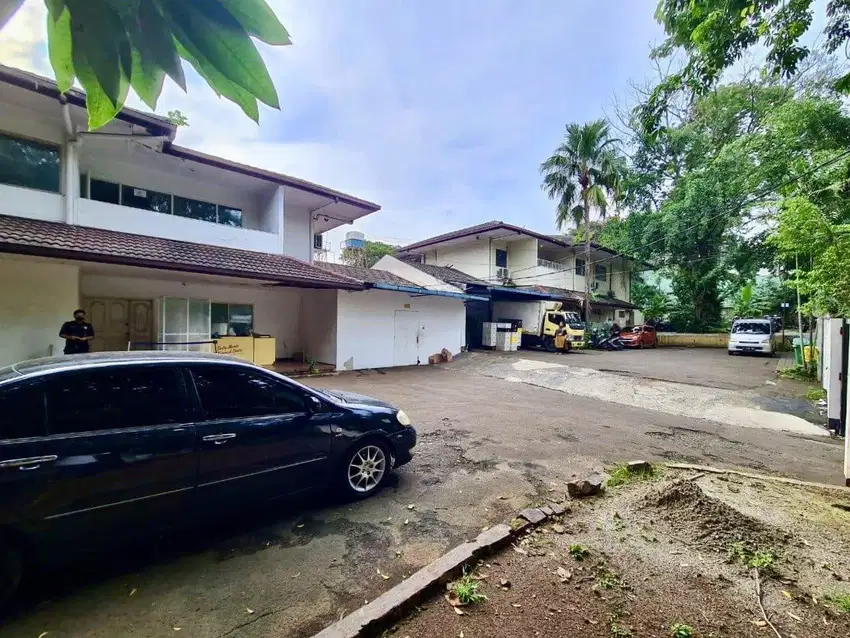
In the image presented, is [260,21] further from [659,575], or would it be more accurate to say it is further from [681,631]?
[659,575]

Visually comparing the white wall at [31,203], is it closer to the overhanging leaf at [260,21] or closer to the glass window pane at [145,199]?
the glass window pane at [145,199]

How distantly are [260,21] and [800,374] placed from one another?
17688mm

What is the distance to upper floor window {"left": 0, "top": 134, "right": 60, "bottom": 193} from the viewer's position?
8656 mm

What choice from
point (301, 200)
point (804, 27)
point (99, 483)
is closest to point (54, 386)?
point (99, 483)

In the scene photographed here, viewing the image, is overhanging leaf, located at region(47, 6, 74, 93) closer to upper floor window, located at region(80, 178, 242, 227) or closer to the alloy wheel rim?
the alloy wheel rim

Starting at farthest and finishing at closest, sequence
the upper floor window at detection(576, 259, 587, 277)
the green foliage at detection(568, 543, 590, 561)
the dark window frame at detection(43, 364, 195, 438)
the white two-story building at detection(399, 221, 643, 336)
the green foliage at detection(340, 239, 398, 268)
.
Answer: the green foliage at detection(340, 239, 398, 268) < the upper floor window at detection(576, 259, 587, 277) < the white two-story building at detection(399, 221, 643, 336) < the green foliage at detection(568, 543, 590, 561) < the dark window frame at detection(43, 364, 195, 438)

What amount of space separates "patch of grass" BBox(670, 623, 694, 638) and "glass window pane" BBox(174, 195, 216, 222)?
13.6 m

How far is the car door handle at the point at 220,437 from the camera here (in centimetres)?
303

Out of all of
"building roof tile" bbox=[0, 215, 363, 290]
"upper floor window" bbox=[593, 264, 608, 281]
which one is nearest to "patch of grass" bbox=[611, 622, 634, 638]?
"building roof tile" bbox=[0, 215, 363, 290]

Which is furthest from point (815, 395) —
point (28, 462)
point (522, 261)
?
point (522, 261)

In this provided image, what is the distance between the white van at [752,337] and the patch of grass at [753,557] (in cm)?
2090

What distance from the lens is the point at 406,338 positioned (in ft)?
49.1

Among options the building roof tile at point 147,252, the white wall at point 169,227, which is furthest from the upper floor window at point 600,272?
the white wall at point 169,227

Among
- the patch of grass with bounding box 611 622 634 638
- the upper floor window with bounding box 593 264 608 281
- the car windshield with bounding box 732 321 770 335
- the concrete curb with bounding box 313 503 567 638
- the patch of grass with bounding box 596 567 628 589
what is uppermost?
the upper floor window with bounding box 593 264 608 281
